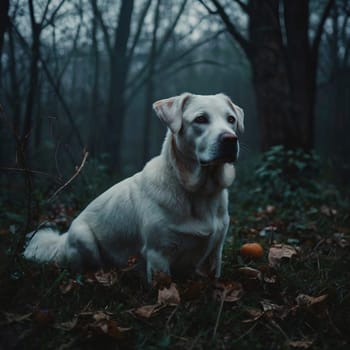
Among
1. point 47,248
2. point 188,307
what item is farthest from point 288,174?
point 188,307

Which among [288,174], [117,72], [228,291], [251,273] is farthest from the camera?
[117,72]

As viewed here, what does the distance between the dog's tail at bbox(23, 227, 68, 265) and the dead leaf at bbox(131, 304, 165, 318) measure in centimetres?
117

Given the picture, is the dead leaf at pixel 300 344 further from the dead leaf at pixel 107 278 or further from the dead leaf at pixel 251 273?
the dead leaf at pixel 107 278

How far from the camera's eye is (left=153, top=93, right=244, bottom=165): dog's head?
2.52 metres

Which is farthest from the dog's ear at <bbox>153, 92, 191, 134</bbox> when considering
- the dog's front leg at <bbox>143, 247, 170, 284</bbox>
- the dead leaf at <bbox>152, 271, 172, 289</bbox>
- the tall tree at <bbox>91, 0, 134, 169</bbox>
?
the tall tree at <bbox>91, 0, 134, 169</bbox>

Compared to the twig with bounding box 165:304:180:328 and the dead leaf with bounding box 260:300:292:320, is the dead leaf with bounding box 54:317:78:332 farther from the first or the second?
the dead leaf with bounding box 260:300:292:320

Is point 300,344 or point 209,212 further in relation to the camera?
point 209,212

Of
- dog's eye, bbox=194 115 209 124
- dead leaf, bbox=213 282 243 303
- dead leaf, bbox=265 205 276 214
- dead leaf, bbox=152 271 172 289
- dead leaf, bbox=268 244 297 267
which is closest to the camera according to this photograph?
dead leaf, bbox=213 282 243 303

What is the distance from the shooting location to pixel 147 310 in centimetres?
214

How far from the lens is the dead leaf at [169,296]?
88.4 inches

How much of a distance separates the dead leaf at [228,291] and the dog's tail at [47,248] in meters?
1.36

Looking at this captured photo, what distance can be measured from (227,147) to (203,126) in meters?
0.26

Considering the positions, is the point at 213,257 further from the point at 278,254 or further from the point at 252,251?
the point at 278,254

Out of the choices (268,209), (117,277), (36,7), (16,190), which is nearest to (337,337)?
(117,277)
